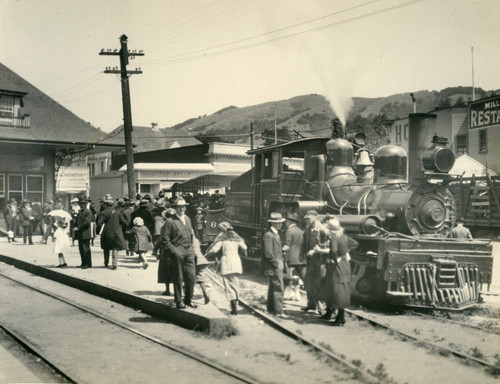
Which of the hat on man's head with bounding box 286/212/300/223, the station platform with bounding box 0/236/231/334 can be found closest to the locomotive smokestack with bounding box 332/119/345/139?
the hat on man's head with bounding box 286/212/300/223

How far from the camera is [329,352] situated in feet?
21.6

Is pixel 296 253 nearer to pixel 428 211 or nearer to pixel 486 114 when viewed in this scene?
pixel 428 211

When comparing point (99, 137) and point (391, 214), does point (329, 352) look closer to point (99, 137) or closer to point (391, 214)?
point (391, 214)

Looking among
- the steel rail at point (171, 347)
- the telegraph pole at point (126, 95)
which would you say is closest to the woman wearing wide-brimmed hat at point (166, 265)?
the steel rail at point (171, 347)

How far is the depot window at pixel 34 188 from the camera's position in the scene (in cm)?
2336

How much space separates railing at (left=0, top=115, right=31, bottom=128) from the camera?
22578 millimetres

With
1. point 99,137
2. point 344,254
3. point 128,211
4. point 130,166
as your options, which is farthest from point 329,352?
point 99,137

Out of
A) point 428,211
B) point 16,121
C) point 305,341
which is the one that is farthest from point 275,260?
point 16,121

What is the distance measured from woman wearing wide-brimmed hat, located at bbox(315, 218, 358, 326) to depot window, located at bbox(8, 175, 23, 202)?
58.9ft

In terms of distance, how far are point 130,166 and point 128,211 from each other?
4989mm

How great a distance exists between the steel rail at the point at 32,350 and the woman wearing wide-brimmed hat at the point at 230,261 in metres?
2.90

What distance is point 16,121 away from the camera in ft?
75.3

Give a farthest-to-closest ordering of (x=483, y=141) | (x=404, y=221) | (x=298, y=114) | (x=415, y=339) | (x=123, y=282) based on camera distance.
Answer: (x=298, y=114), (x=483, y=141), (x=123, y=282), (x=404, y=221), (x=415, y=339)

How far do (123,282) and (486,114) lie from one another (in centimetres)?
733
